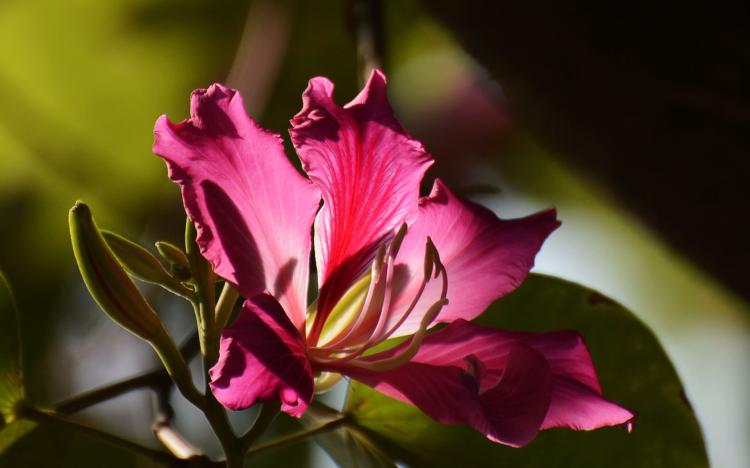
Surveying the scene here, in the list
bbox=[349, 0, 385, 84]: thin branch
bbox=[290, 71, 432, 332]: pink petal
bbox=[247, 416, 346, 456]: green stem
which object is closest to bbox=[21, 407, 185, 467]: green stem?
bbox=[247, 416, 346, 456]: green stem

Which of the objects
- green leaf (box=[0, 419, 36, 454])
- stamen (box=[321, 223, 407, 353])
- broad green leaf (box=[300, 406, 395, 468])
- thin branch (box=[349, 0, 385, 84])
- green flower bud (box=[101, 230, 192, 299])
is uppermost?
thin branch (box=[349, 0, 385, 84])

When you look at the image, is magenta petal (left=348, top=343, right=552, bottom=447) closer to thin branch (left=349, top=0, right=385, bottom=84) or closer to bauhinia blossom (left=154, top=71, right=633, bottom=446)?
bauhinia blossom (left=154, top=71, right=633, bottom=446)

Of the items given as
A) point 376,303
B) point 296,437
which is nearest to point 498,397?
point 376,303

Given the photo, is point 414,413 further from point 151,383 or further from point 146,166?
point 146,166

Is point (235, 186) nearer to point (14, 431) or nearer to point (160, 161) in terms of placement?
point (14, 431)

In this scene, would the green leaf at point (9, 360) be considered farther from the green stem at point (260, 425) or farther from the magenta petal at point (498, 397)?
the magenta petal at point (498, 397)

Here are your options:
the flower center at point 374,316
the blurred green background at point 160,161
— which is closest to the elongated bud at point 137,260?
the flower center at point 374,316
